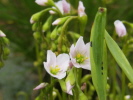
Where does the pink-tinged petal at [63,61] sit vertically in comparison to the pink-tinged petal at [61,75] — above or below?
above

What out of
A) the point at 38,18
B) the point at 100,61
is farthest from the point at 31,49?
the point at 100,61

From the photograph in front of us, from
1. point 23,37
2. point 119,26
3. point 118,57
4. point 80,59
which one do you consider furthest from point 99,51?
point 23,37

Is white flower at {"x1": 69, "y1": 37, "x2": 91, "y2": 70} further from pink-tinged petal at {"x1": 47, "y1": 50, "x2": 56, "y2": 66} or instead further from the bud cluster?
the bud cluster

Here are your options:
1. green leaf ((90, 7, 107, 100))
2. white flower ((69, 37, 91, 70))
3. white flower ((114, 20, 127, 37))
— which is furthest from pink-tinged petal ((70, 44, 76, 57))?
white flower ((114, 20, 127, 37))

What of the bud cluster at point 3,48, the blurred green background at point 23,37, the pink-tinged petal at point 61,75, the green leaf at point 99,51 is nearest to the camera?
the green leaf at point 99,51

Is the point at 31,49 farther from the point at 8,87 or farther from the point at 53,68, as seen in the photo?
the point at 53,68

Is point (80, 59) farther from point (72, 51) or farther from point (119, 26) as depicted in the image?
point (119, 26)

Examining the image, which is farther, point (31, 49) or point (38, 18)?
point (31, 49)

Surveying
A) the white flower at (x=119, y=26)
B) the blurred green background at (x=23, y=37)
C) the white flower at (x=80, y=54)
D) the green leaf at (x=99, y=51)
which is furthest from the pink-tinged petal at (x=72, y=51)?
the blurred green background at (x=23, y=37)

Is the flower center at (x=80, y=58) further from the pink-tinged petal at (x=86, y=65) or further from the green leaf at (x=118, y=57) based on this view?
the green leaf at (x=118, y=57)
